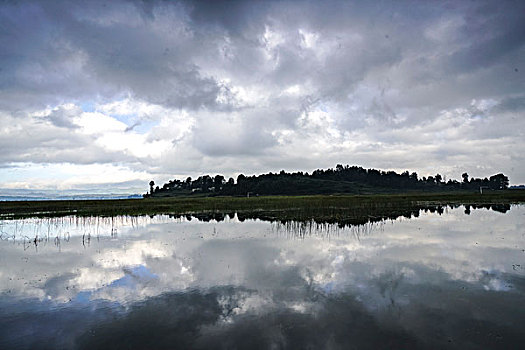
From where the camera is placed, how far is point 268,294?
11164mm

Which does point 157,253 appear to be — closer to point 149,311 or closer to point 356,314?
point 149,311

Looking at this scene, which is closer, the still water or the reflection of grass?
the still water

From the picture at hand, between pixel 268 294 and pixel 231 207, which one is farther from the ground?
pixel 231 207

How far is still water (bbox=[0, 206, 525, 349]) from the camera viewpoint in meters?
7.99

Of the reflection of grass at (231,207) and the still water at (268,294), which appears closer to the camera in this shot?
the still water at (268,294)

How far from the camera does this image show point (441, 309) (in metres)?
9.48

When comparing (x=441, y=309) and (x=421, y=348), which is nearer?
(x=421, y=348)

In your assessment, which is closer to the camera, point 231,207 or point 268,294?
point 268,294

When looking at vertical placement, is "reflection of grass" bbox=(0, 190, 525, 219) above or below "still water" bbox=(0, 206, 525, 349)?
above

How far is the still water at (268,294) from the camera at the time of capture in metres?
7.99

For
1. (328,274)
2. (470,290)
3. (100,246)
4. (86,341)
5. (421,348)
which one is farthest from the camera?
(100,246)

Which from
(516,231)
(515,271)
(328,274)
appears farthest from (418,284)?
(516,231)

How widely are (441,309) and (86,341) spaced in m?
10.0

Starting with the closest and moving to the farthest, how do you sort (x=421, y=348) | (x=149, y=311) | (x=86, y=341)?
1. (x=421, y=348)
2. (x=86, y=341)
3. (x=149, y=311)
